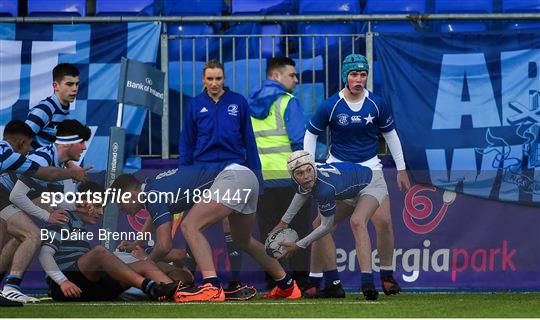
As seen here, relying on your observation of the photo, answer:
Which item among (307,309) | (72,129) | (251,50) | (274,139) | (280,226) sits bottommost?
(307,309)

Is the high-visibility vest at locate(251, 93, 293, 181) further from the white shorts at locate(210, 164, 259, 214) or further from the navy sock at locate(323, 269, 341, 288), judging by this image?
the navy sock at locate(323, 269, 341, 288)

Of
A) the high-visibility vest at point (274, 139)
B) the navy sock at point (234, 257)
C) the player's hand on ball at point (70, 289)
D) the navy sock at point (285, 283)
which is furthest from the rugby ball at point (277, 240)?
the player's hand on ball at point (70, 289)

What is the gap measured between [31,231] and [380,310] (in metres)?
2.98

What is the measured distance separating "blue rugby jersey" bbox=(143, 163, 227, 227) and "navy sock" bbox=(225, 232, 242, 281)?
57 centimetres

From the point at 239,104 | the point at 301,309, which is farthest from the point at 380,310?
the point at 239,104

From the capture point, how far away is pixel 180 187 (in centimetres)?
1107

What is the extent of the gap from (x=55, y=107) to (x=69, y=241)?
1713 mm

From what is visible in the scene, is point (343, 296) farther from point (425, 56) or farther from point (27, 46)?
point (27, 46)

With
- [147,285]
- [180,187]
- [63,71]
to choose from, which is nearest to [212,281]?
[147,285]

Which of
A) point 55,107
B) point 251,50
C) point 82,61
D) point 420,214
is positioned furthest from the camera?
point 251,50

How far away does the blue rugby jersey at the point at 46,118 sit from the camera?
470 inches

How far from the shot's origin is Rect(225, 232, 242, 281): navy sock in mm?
11401

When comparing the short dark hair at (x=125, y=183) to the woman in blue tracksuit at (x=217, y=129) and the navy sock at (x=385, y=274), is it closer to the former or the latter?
the woman in blue tracksuit at (x=217, y=129)

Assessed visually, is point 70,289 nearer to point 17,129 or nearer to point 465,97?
point 17,129
